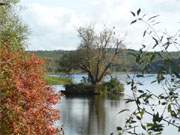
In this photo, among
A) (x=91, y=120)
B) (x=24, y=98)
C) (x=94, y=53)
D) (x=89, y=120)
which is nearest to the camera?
(x=24, y=98)

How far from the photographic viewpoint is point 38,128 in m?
18.2

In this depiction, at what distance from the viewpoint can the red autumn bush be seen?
55.4 ft

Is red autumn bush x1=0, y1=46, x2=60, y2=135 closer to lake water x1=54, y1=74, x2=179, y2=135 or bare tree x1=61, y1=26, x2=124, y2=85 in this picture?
lake water x1=54, y1=74, x2=179, y2=135

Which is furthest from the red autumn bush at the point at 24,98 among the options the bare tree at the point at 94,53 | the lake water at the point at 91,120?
the bare tree at the point at 94,53

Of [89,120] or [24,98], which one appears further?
[89,120]

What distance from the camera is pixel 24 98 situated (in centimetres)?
1822

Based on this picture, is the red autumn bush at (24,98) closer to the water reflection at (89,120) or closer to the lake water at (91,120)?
the lake water at (91,120)

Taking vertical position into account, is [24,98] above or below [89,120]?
above

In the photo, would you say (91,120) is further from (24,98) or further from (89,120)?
(24,98)

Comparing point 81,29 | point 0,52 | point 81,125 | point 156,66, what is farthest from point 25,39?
point 81,29

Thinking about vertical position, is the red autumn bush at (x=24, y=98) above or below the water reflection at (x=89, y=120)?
above

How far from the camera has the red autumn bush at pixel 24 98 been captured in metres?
16.9

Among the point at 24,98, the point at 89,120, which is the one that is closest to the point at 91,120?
the point at 89,120

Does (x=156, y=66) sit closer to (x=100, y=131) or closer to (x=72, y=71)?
(x=100, y=131)
